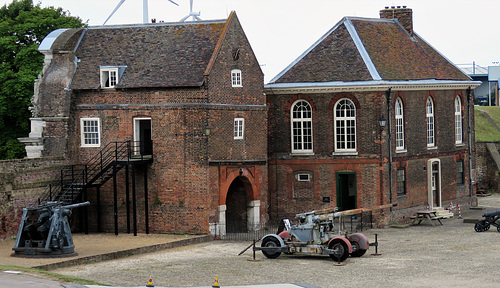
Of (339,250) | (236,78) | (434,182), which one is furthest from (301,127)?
(339,250)

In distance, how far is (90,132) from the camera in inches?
1554

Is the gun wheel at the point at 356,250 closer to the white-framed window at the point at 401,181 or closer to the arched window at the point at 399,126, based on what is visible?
the white-framed window at the point at 401,181

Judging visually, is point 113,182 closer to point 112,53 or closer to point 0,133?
point 112,53

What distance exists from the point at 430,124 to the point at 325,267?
57.7 ft

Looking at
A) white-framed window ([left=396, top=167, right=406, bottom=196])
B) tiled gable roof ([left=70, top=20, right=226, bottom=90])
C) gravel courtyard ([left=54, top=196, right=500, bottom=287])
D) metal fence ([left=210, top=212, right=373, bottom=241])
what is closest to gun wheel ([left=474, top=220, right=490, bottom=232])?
gravel courtyard ([left=54, top=196, right=500, bottom=287])

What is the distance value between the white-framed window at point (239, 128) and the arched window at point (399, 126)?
7865 mm

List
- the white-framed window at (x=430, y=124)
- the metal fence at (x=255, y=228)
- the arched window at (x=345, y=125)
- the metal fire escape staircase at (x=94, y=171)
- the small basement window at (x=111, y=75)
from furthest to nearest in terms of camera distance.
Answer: the white-framed window at (x=430, y=124), the arched window at (x=345, y=125), the small basement window at (x=111, y=75), the metal fence at (x=255, y=228), the metal fire escape staircase at (x=94, y=171)

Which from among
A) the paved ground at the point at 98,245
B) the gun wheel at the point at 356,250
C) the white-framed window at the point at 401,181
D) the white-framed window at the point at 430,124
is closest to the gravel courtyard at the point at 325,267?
the gun wheel at the point at 356,250

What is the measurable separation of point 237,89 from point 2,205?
441 inches

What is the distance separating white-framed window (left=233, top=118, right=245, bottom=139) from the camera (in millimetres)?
39594

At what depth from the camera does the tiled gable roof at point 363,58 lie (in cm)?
4231

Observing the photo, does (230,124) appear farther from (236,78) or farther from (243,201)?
(243,201)

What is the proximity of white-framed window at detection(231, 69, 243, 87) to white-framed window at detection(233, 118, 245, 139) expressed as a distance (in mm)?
1540

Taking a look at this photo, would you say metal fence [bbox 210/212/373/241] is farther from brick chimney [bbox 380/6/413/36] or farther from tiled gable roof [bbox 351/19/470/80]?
brick chimney [bbox 380/6/413/36]
